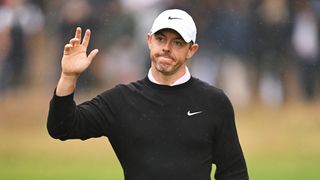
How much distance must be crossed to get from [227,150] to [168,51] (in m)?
0.72

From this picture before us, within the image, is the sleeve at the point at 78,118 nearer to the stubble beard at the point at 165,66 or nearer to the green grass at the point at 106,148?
the stubble beard at the point at 165,66

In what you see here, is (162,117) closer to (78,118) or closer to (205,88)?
(205,88)

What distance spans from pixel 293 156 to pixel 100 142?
117 inches

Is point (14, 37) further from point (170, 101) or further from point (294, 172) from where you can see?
point (170, 101)

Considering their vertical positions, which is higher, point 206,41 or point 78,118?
point 78,118

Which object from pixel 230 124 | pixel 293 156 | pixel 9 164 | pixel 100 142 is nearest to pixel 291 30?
pixel 293 156

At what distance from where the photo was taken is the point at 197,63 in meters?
17.3

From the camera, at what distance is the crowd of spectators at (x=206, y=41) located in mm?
16984

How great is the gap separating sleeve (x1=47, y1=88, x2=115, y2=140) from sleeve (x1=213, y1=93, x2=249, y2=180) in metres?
0.65

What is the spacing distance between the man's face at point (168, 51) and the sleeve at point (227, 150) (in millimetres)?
362

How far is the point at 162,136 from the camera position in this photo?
6195mm

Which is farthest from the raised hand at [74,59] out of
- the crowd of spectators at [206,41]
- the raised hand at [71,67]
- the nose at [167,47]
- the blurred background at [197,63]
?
the crowd of spectators at [206,41]

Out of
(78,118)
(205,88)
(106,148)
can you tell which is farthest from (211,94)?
(106,148)

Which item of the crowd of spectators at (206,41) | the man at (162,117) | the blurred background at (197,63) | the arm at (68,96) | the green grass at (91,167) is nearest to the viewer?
the arm at (68,96)
